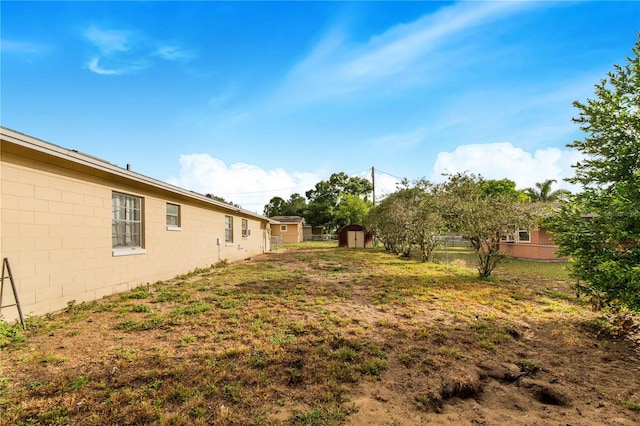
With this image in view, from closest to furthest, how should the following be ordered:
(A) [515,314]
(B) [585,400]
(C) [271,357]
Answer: (B) [585,400] → (C) [271,357] → (A) [515,314]

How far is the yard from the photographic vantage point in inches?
95.3

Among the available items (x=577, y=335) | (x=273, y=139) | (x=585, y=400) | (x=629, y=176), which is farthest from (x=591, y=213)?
(x=273, y=139)

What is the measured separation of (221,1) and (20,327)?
7.56m

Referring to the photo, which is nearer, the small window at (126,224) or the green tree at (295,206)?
the small window at (126,224)

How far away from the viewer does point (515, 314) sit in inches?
217

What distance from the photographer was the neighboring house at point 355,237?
2734cm

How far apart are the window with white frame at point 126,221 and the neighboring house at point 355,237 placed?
21402 mm

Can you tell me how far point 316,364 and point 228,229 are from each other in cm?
1248

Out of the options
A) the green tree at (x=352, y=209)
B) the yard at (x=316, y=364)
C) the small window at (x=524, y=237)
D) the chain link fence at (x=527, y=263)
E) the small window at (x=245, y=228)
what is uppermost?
the green tree at (x=352, y=209)

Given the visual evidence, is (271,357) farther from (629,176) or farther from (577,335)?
(629,176)

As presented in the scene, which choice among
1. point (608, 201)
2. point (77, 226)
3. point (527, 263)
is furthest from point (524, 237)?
point (77, 226)

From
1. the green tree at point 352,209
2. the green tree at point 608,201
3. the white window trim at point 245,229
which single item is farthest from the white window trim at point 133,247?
the green tree at point 352,209

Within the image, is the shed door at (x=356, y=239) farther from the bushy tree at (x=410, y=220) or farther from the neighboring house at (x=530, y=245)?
the neighboring house at (x=530, y=245)

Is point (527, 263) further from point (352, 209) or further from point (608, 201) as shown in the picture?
point (352, 209)
